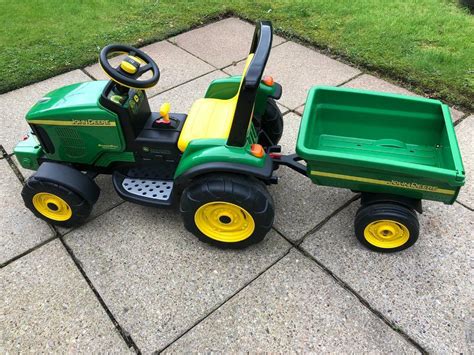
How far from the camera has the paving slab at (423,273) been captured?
2189mm

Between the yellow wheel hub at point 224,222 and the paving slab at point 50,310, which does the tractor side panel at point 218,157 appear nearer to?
the yellow wheel hub at point 224,222

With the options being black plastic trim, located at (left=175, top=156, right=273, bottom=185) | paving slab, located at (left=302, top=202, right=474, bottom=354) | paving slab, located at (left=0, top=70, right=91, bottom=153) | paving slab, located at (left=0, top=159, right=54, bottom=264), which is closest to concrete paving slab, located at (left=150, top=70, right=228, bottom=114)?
paving slab, located at (left=0, top=70, right=91, bottom=153)

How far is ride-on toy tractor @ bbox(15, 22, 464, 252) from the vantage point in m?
2.17

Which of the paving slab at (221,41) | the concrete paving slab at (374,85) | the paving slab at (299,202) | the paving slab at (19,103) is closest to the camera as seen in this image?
the paving slab at (299,202)

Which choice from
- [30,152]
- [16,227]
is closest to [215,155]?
[30,152]

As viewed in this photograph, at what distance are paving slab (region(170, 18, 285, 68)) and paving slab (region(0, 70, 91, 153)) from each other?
4.03 feet

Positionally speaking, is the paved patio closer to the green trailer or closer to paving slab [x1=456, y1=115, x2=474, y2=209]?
paving slab [x1=456, y1=115, x2=474, y2=209]

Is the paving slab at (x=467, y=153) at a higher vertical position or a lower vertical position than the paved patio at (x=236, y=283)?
lower

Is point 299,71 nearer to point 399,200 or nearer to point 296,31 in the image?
point 296,31

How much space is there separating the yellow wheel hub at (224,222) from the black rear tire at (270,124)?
0.73 m

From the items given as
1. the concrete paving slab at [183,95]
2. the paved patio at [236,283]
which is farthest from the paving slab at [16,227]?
the concrete paving slab at [183,95]

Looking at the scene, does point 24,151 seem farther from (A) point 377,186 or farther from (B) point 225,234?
(A) point 377,186

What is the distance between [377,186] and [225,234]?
3.02 feet

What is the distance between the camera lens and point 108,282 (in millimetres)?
2402
